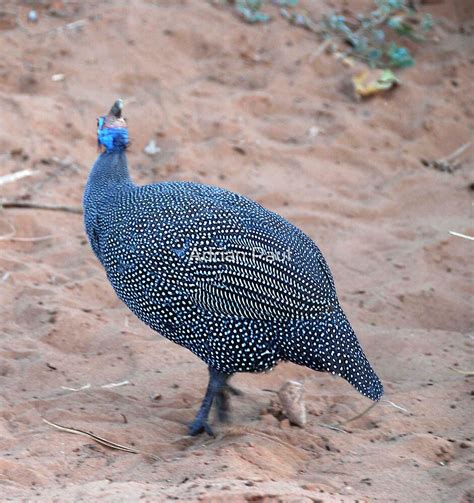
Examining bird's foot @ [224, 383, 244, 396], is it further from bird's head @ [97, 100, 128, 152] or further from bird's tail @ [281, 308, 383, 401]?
bird's head @ [97, 100, 128, 152]

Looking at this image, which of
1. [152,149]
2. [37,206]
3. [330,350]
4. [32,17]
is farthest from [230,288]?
[32,17]

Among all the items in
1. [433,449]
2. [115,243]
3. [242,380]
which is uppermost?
[115,243]

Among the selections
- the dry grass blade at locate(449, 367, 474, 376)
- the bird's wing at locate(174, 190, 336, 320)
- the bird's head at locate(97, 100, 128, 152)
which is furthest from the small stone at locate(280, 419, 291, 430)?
the bird's head at locate(97, 100, 128, 152)

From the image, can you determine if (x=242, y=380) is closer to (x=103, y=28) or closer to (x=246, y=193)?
(x=246, y=193)

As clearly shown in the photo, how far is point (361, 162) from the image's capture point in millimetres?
7105

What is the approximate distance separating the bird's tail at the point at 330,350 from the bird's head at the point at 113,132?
1323 mm

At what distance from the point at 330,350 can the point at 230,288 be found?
0.49 meters

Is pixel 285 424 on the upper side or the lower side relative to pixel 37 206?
upper

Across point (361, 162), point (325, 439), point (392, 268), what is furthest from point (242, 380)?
point (361, 162)

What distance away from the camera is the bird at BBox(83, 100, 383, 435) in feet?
12.3

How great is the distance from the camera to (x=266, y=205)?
6336 mm

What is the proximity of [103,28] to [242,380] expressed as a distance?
13.8 ft

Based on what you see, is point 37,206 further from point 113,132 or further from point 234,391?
point 234,391

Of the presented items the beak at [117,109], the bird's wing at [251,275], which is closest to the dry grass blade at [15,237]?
the beak at [117,109]
